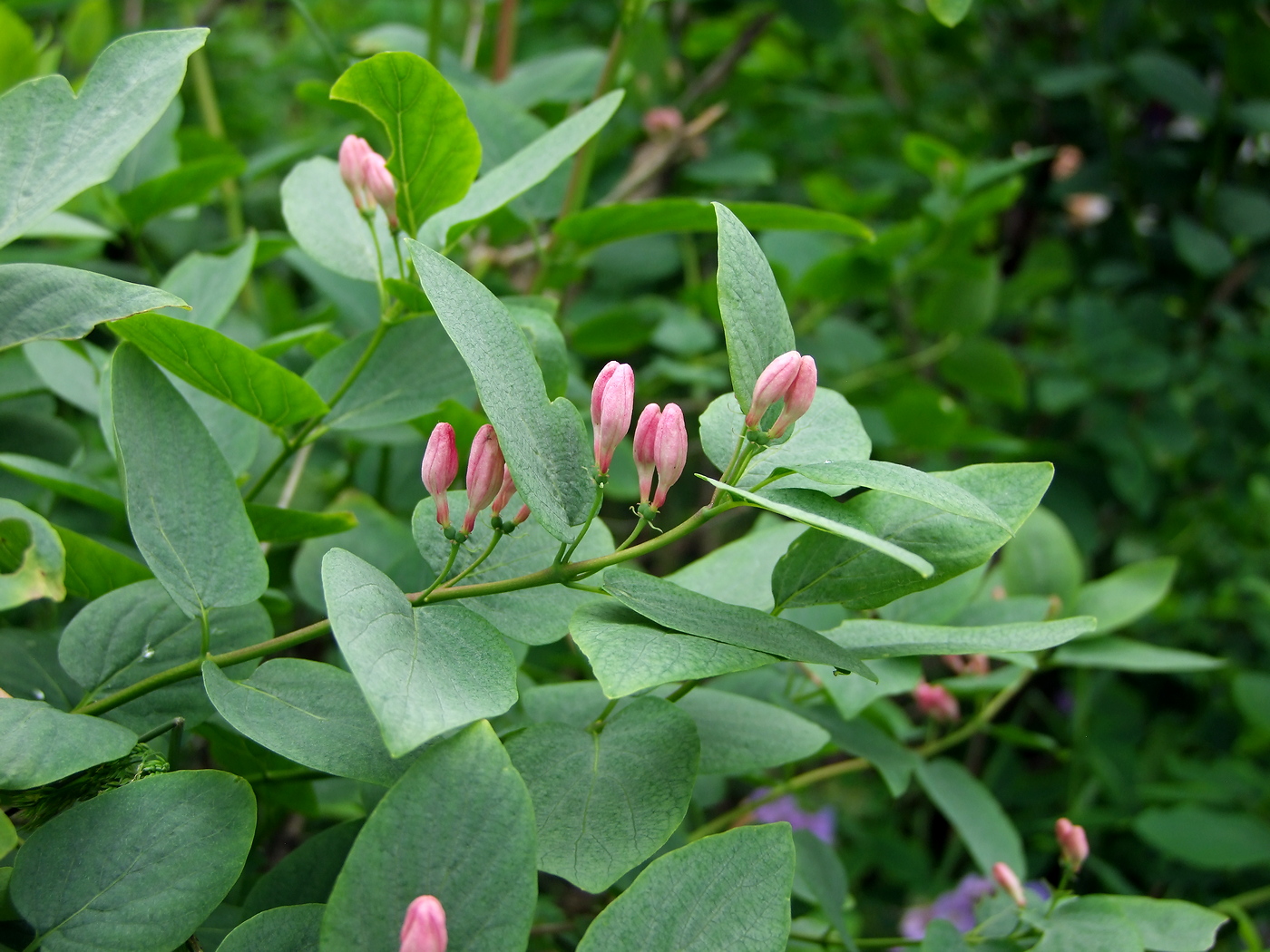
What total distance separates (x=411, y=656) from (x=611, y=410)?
0.37ft

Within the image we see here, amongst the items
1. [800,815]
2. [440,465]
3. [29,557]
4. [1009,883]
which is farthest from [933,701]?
[800,815]

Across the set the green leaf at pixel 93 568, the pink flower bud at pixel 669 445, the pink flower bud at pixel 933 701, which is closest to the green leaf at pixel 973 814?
the pink flower bud at pixel 933 701

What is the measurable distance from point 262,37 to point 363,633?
1886 mm

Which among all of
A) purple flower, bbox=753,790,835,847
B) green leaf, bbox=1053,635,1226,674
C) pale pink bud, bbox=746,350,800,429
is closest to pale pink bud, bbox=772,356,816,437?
pale pink bud, bbox=746,350,800,429

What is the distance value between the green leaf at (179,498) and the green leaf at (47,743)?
0.06 meters

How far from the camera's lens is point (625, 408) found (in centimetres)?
37

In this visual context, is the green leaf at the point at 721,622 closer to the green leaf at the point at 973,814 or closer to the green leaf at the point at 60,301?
the green leaf at the point at 60,301

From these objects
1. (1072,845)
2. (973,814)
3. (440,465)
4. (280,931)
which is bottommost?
(973,814)

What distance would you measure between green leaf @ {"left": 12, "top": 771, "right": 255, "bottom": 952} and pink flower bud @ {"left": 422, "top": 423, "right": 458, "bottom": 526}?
4.8 inches

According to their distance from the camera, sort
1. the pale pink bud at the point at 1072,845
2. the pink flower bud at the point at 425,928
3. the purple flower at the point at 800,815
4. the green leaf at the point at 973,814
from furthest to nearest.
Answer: the purple flower at the point at 800,815, the green leaf at the point at 973,814, the pale pink bud at the point at 1072,845, the pink flower bud at the point at 425,928

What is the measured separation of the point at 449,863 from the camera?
0.31 metres

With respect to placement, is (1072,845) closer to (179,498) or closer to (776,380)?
(776,380)

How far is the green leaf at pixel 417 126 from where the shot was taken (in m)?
0.43

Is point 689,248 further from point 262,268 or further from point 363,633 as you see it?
point 363,633
